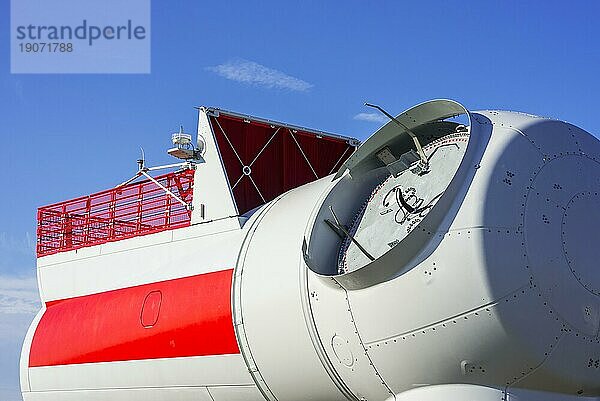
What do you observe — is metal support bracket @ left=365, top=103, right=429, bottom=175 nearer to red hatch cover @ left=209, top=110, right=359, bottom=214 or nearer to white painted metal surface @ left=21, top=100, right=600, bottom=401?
white painted metal surface @ left=21, top=100, right=600, bottom=401

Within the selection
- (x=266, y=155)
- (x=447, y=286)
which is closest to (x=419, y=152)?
(x=447, y=286)

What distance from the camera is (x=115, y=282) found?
13.0 meters

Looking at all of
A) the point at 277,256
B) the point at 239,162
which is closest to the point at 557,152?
the point at 277,256

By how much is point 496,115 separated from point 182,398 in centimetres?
564

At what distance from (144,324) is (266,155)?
313cm

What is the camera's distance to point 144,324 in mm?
11555

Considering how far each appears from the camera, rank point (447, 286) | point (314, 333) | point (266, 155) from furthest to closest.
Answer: point (266, 155), point (314, 333), point (447, 286)

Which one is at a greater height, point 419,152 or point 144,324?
point 419,152

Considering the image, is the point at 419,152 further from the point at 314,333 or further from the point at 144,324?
the point at 144,324

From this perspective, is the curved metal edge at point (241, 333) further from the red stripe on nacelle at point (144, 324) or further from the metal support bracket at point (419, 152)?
the metal support bracket at point (419, 152)

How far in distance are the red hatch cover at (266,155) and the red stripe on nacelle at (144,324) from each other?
4.80 feet

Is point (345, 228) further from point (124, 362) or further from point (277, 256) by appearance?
point (124, 362)

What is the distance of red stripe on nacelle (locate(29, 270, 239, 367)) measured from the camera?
10375 millimetres

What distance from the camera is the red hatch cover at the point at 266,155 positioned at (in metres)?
12.0
